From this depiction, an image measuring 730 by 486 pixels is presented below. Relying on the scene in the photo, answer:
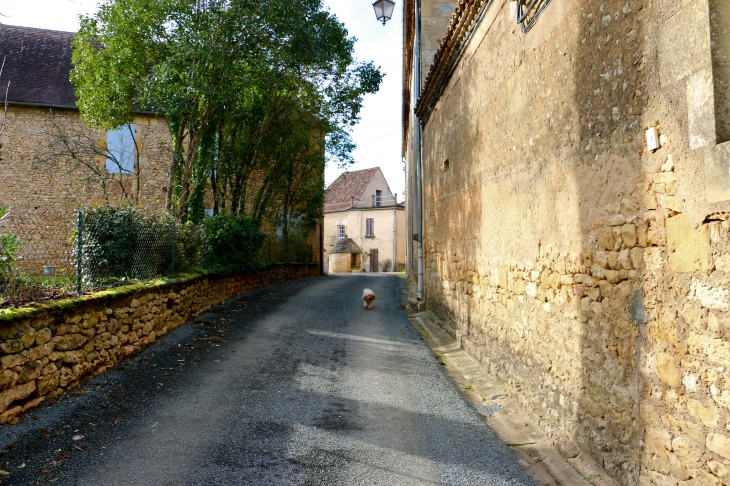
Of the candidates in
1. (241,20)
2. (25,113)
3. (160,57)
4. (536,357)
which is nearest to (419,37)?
(241,20)

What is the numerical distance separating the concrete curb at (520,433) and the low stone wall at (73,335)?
420 cm

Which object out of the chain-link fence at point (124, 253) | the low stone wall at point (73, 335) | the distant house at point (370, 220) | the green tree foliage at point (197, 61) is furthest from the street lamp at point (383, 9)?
the distant house at point (370, 220)

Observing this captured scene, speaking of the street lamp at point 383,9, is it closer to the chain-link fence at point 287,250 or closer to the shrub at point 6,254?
the chain-link fence at point 287,250

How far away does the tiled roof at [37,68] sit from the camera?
18.2 m

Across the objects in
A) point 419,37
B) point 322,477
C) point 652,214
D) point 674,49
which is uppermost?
point 419,37

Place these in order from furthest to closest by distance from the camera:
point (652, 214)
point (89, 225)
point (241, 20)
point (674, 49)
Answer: point (241, 20) < point (89, 225) < point (652, 214) < point (674, 49)

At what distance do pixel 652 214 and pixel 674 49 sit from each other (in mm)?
953

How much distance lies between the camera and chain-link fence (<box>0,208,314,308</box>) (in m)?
6.12

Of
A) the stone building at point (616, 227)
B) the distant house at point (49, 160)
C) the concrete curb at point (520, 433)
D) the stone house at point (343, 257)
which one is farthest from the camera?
the stone house at point (343, 257)

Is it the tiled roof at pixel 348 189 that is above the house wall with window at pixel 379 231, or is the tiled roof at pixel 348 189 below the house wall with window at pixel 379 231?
above

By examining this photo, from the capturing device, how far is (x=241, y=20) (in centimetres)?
1125

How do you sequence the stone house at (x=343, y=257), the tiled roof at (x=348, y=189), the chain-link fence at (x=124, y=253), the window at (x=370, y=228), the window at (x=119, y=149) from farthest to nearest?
the tiled roof at (x=348, y=189) → the window at (x=370, y=228) → the stone house at (x=343, y=257) → the window at (x=119, y=149) → the chain-link fence at (x=124, y=253)

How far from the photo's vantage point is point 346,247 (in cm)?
4006

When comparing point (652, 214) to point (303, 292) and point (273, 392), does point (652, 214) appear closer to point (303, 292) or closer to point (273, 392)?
point (273, 392)
